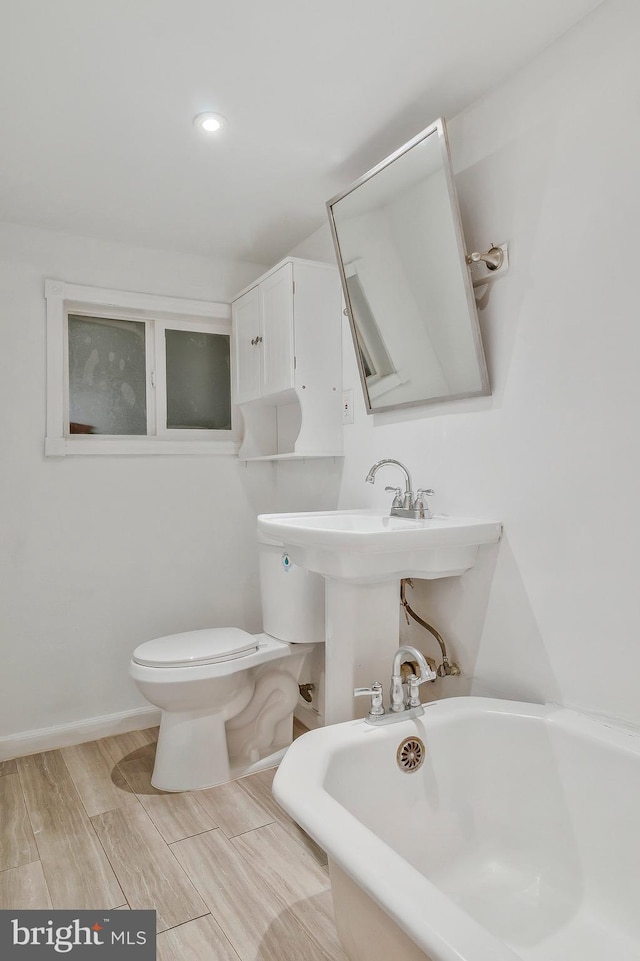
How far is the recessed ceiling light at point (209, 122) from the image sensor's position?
178 centimetres

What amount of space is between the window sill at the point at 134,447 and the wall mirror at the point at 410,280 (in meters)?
0.97

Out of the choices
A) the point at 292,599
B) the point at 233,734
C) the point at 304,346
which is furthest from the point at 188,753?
the point at 304,346

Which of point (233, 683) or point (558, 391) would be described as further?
point (233, 683)

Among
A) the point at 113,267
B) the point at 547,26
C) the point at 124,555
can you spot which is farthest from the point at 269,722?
the point at 547,26

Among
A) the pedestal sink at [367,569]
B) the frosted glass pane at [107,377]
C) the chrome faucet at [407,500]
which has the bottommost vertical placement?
the pedestal sink at [367,569]

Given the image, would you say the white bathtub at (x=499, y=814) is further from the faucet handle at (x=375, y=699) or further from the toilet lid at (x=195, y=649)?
the toilet lid at (x=195, y=649)

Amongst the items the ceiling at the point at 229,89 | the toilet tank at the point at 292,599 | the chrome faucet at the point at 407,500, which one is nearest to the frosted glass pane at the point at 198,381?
the ceiling at the point at 229,89

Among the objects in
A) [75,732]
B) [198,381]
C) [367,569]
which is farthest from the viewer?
[198,381]

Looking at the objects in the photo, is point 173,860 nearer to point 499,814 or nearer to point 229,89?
point 499,814

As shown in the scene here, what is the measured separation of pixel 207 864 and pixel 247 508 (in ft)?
5.34

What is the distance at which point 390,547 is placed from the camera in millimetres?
1563

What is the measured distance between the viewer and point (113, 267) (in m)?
2.71

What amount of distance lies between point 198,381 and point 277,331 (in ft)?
2.14

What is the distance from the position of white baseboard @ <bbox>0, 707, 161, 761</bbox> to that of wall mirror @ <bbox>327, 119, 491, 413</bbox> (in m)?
1.76
